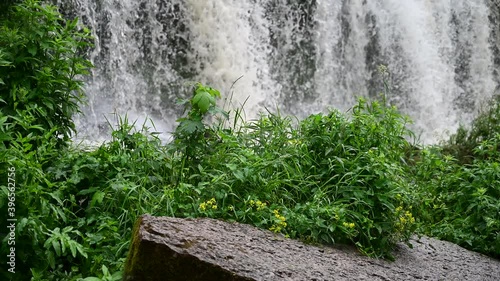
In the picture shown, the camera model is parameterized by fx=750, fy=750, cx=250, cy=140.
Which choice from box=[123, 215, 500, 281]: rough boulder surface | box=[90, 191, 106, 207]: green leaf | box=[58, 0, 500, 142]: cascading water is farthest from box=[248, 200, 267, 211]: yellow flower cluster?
box=[58, 0, 500, 142]: cascading water

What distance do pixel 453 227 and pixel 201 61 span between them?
17.4 ft

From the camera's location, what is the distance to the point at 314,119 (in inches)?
216

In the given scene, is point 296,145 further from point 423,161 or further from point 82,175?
point 423,161

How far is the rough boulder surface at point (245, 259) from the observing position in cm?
347

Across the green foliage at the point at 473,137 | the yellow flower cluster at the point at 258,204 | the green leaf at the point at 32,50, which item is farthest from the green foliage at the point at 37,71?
the green foliage at the point at 473,137

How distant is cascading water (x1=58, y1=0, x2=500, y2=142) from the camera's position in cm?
988

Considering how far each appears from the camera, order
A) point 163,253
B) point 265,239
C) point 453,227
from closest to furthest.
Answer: point 163,253 < point 265,239 < point 453,227

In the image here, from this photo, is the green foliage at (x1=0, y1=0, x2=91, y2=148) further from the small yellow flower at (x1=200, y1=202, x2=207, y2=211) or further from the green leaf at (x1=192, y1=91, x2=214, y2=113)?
the small yellow flower at (x1=200, y1=202, x2=207, y2=211)

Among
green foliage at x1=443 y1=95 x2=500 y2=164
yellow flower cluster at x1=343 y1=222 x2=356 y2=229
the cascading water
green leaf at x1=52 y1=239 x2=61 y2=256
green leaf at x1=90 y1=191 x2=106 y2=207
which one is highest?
the cascading water

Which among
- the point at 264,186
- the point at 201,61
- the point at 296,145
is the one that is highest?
the point at 201,61

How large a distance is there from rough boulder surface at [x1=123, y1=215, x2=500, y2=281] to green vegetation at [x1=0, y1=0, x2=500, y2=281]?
220mm

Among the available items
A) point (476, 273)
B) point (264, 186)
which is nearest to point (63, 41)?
point (264, 186)

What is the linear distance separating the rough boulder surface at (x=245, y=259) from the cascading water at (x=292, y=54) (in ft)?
13.4

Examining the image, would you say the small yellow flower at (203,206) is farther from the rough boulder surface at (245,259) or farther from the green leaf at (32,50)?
the green leaf at (32,50)
